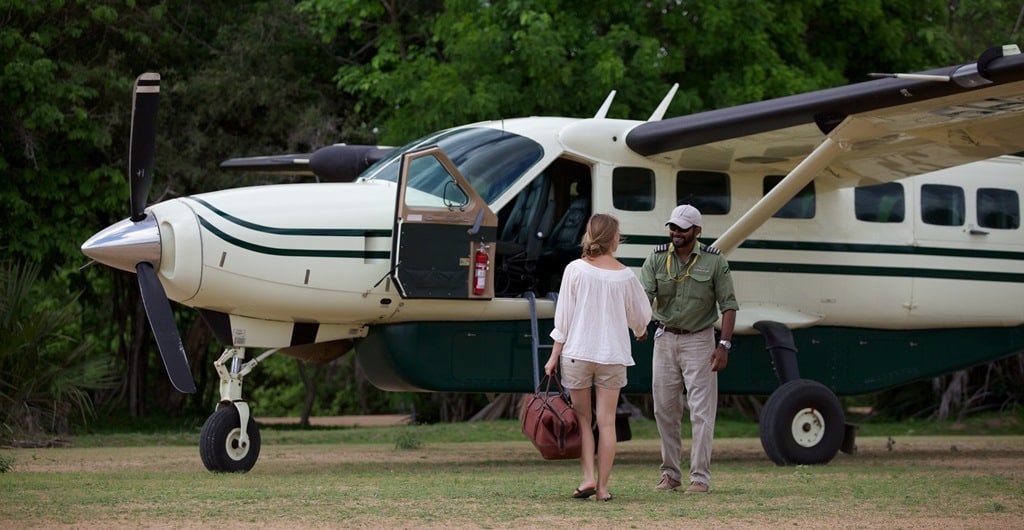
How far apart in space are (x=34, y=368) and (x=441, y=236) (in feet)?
21.5

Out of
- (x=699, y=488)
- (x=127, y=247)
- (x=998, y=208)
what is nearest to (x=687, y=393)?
(x=699, y=488)

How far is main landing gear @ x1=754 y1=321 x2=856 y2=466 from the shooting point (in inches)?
473

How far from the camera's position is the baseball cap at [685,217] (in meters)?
9.05

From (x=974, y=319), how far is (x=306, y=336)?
6.55 m

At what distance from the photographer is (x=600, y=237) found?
324 inches

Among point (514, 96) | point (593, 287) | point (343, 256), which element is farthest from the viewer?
point (514, 96)

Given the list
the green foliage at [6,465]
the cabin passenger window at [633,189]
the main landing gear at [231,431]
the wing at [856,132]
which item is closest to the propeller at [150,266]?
the main landing gear at [231,431]

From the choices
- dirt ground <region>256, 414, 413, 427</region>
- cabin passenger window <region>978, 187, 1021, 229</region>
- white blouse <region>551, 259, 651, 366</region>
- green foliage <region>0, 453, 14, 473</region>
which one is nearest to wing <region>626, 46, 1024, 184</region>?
cabin passenger window <region>978, 187, 1021, 229</region>

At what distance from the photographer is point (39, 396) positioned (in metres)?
15.7

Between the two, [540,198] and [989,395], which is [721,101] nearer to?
[989,395]

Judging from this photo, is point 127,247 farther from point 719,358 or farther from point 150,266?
point 719,358

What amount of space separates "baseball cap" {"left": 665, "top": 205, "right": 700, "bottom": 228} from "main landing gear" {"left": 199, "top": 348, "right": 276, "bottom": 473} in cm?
378

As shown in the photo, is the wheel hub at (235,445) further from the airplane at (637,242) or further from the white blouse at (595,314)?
the white blouse at (595,314)

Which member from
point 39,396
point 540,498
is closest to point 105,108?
point 39,396
